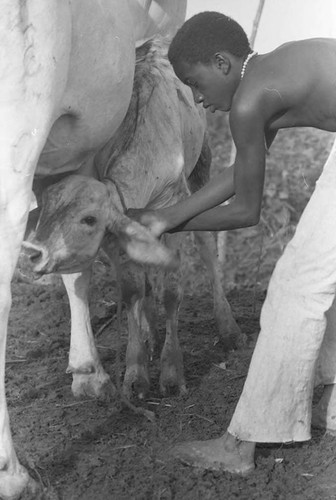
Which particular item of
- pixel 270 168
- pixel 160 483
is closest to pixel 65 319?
pixel 160 483

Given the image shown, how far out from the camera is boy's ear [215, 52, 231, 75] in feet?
12.1

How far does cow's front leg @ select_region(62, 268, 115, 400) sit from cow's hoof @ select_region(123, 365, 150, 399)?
4.3 inches

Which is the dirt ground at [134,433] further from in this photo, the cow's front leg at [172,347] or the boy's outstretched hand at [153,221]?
the boy's outstretched hand at [153,221]

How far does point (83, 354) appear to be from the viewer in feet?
16.3

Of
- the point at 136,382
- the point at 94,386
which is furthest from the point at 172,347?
the point at 94,386

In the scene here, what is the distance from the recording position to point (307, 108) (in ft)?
12.2

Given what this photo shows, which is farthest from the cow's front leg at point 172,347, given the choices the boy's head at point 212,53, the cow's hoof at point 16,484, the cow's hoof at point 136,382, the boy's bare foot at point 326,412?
the boy's head at point 212,53

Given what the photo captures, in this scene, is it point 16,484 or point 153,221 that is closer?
point 16,484

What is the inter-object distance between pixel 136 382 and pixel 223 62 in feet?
5.89

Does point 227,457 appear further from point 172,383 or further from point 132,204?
point 132,204

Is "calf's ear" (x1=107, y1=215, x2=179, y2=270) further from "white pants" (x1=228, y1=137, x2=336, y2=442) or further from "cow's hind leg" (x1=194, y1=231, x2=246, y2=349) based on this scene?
"cow's hind leg" (x1=194, y1=231, x2=246, y2=349)

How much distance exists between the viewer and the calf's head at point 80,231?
157 inches

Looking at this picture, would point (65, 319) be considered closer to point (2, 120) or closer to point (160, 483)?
point (160, 483)

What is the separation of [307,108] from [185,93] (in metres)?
1.81
